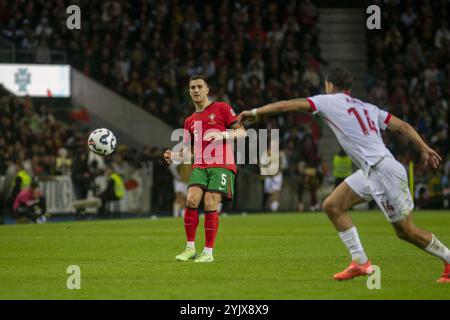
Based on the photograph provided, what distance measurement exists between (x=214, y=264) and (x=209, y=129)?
75.0 inches

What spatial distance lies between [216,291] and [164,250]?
568 centimetres

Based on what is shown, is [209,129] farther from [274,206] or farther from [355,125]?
[274,206]

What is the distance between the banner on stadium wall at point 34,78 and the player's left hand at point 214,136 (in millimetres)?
17432

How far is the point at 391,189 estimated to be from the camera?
10680 mm

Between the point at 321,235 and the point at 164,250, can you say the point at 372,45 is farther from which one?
the point at 164,250

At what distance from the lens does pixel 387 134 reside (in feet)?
109

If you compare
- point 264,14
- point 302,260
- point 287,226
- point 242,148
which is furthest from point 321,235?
point 264,14

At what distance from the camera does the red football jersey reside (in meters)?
13.8

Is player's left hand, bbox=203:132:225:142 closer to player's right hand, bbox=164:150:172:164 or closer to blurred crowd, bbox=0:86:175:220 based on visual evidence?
player's right hand, bbox=164:150:172:164

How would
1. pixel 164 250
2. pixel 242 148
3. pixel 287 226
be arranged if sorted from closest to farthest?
pixel 164 250 < pixel 287 226 < pixel 242 148

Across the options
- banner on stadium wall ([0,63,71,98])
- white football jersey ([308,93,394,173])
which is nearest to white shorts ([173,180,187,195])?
banner on stadium wall ([0,63,71,98])

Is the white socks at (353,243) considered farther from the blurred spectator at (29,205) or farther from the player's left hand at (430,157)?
the blurred spectator at (29,205)

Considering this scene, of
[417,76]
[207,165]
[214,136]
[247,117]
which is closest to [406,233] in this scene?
[247,117]

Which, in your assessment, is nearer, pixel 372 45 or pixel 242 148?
pixel 242 148
